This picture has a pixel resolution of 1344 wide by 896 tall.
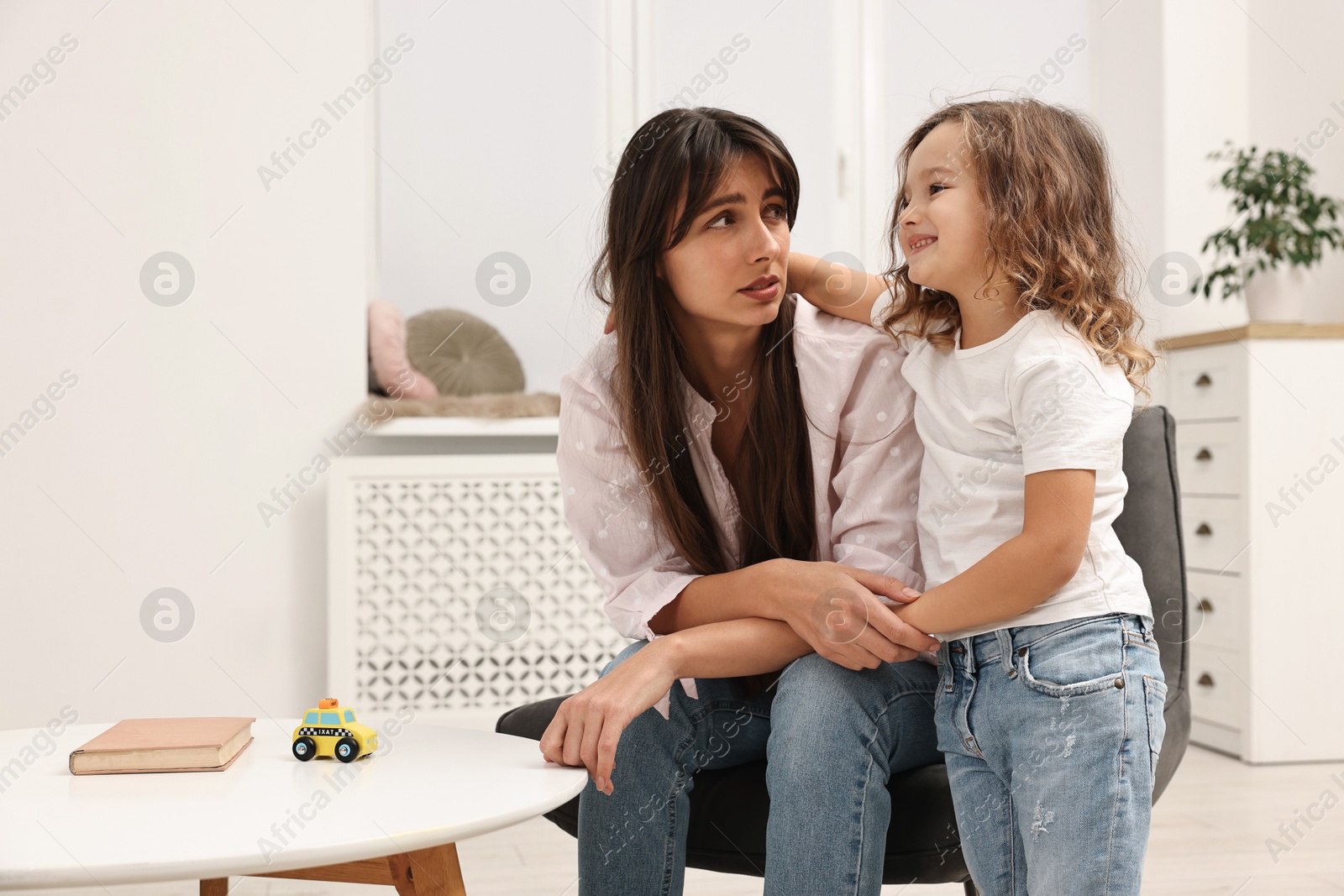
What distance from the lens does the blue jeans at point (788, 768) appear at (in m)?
0.91

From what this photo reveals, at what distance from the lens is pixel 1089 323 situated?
95 centimetres

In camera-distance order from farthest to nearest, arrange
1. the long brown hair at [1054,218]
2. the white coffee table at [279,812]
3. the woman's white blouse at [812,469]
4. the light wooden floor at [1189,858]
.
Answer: the light wooden floor at [1189,858]
the woman's white blouse at [812,469]
the long brown hair at [1054,218]
the white coffee table at [279,812]

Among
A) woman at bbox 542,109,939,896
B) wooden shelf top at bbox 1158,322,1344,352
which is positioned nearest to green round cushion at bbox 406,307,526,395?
woman at bbox 542,109,939,896

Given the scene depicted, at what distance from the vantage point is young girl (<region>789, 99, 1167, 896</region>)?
0.88 meters

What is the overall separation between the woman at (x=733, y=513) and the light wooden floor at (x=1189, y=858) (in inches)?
31.0

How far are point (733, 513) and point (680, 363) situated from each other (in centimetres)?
18

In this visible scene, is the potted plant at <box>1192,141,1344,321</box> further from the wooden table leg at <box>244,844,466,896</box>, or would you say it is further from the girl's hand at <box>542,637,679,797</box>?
the wooden table leg at <box>244,844,466,896</box>

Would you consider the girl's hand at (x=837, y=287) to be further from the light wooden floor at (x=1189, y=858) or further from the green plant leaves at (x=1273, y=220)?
the green plant leaves at (x=1273, y=220)

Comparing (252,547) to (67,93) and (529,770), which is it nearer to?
(67,93)

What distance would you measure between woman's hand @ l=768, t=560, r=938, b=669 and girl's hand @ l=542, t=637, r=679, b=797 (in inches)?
6.6

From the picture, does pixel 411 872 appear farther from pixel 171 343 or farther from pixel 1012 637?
pixel 171 343

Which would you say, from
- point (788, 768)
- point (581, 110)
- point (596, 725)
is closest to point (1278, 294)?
point (581, 110)

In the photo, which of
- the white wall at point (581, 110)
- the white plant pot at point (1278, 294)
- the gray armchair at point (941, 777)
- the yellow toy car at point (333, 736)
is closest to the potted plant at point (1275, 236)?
the white plant pot at point (1278, 294)

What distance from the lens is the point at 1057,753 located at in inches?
34.4
